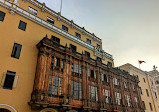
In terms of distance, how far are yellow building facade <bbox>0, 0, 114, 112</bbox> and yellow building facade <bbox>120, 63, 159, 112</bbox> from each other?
65.3 ft

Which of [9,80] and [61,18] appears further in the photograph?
[61,18]

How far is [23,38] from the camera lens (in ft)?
62.4

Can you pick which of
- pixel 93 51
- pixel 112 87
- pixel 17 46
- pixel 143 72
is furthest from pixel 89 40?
pixel 143 72

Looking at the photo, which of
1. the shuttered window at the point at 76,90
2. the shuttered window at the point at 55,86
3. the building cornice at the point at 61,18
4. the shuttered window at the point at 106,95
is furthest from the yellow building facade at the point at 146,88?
→ the shuttered window at the point at 55,86

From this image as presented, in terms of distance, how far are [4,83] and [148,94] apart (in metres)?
37.8

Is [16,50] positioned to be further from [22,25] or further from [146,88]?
[146,88]

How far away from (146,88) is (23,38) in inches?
1440

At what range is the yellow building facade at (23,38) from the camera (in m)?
15.7

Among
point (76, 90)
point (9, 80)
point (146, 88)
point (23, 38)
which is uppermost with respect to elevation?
point (23, 38)

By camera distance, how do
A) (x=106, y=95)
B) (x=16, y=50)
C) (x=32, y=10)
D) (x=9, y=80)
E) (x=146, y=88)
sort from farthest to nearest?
(x=146, y=88) → (x=106, y=95) → (x=32, y=10) → (x=16, y=50) → (x=9, y=80)

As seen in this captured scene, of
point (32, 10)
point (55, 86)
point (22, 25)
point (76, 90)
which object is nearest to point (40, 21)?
point (32, 10)

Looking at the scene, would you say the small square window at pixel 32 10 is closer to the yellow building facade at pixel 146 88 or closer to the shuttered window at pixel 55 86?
the shuttered window at pixel 55 86

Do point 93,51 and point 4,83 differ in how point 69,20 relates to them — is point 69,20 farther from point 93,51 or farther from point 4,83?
point 4,83

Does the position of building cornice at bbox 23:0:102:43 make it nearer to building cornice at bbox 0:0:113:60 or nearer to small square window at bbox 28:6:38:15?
small square window at bbox 28:6:38:15
